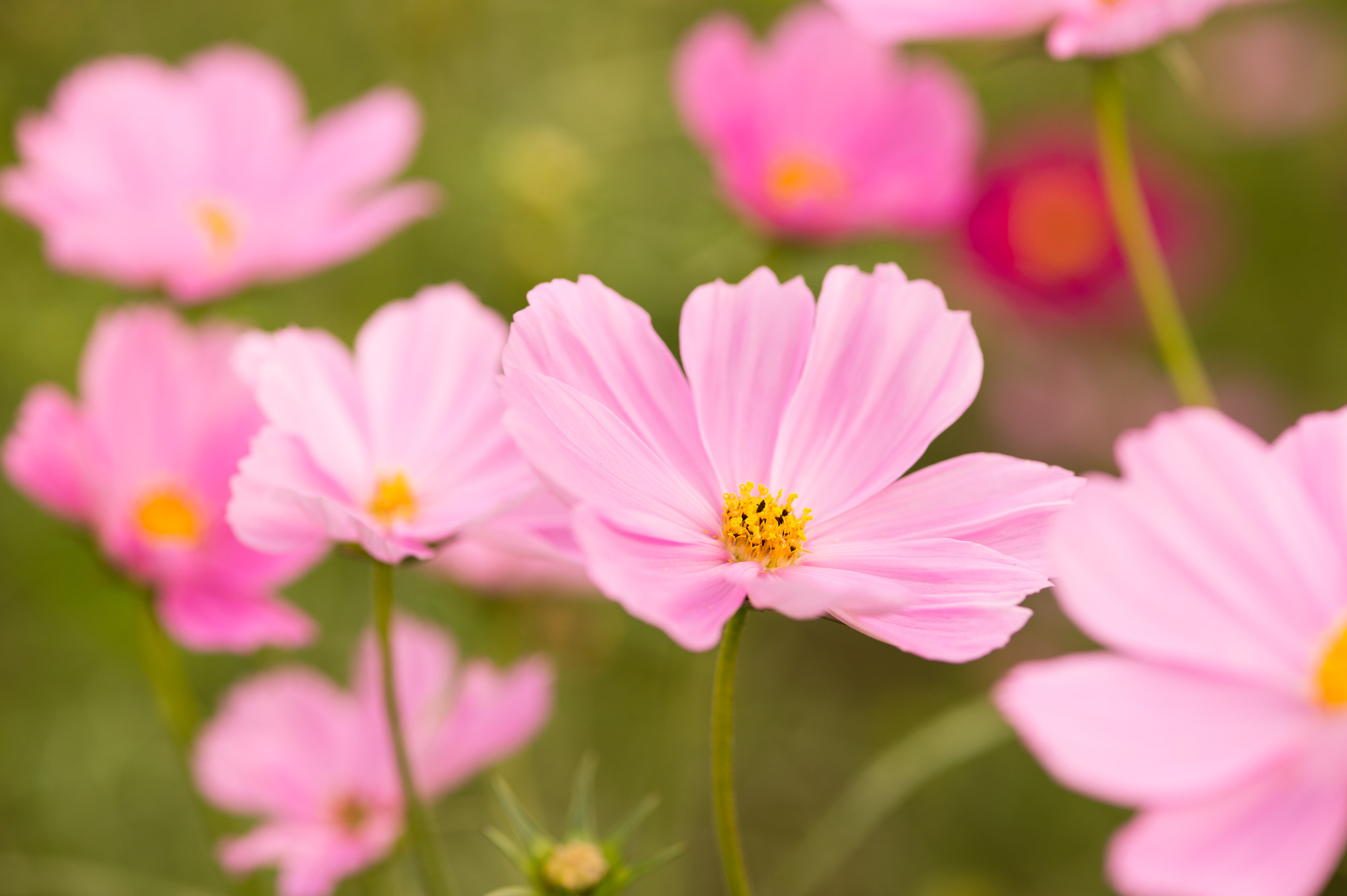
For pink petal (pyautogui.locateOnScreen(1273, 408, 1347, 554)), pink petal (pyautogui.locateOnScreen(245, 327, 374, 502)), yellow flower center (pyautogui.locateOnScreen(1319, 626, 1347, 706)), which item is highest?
pink petal (pyautogui.locateOnScreen(245, 327, 374, 502))

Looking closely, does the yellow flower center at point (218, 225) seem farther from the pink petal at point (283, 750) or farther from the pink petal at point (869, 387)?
the pink petal at point (869, 387)

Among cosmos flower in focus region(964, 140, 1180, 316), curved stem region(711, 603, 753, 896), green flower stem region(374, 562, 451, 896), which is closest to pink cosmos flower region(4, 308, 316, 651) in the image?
green flower stem region(374, 562, 451, 896)

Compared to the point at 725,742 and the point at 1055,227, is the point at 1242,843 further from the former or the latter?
the point at 1055,227

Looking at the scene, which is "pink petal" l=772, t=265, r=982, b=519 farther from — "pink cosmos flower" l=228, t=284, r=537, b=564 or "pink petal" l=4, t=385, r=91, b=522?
"pink petal" l=4, t=385, r=91, b=522

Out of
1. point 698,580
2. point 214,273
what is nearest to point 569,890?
point 698,580

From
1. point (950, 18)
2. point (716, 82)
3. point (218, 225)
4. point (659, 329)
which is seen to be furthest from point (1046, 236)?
point (218, 225)

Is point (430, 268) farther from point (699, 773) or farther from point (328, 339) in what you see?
point (328, 339)
